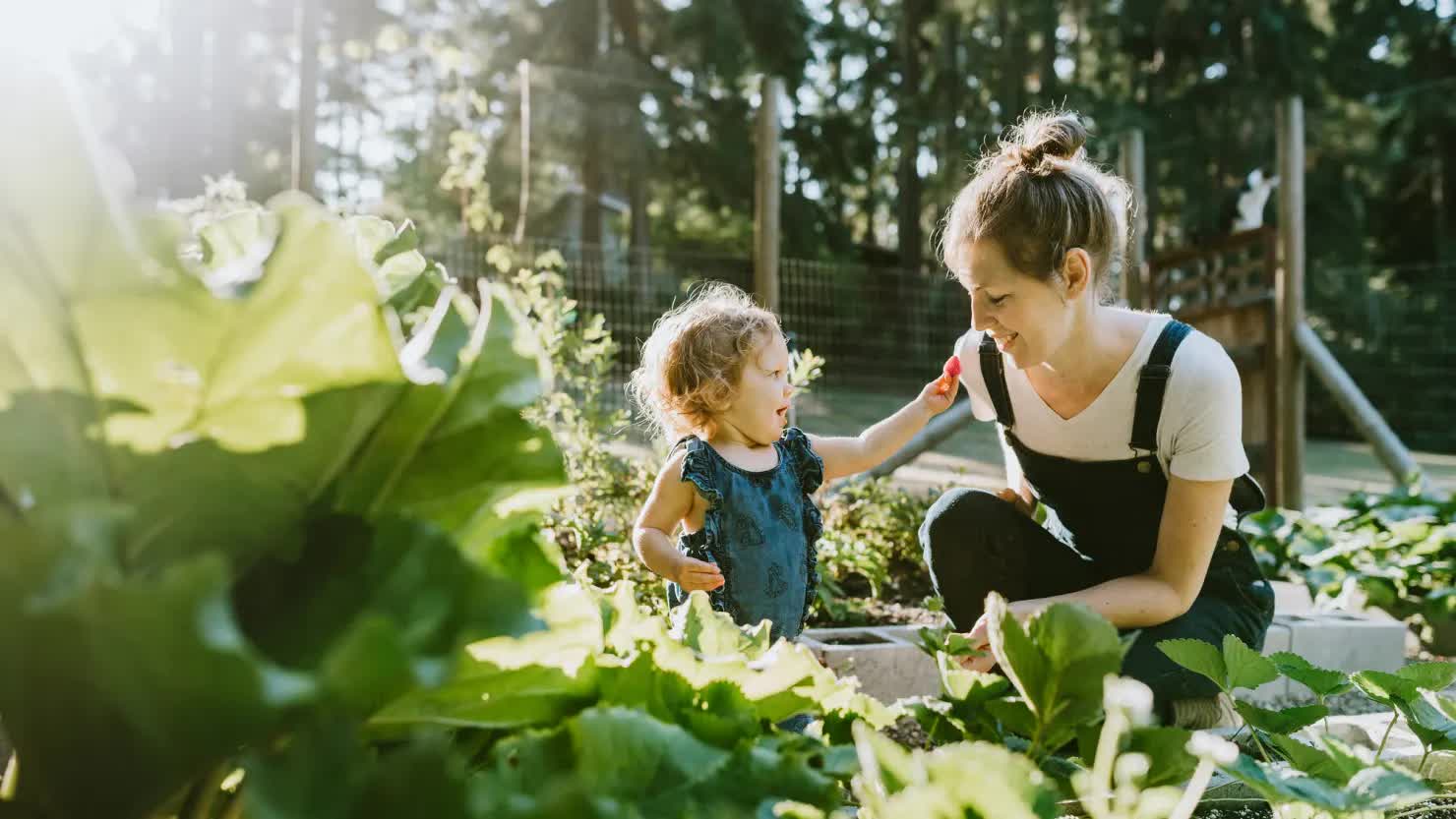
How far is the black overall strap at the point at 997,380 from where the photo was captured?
2539 mm

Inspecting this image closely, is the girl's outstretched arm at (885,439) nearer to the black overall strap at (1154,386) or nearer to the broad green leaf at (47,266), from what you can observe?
the black overall strap at (1154,386)

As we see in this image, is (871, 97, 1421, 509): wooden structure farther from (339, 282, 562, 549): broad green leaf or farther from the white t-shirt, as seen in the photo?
(339, 282, 562, 549): broad green leaf

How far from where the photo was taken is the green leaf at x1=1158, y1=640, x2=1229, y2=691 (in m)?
0.92

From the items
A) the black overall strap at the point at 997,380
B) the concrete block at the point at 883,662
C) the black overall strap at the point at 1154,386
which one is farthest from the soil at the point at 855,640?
the black overall strap at the point at 1154,386

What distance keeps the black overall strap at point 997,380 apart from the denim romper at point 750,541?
60 cm

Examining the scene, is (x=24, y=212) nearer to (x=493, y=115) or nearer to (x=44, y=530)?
(x=44, y=530)

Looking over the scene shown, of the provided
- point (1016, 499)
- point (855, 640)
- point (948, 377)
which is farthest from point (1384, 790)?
point (855, 640)

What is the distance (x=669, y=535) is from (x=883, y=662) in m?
0.73

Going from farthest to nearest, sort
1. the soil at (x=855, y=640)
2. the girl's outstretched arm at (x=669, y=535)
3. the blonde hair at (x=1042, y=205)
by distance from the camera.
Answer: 1. the soil at (x=855, y=640)
2. the girl's outstretched arm at (x=669, y=535)
3. the blonde hair at (x=1042, y=205)

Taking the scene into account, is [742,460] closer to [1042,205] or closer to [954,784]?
[1042,205]

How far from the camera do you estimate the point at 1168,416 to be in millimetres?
2221

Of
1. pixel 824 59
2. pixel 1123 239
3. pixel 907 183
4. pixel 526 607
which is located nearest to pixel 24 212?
pixel 526 607

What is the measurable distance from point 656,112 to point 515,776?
1752cm

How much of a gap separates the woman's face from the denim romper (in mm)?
771
